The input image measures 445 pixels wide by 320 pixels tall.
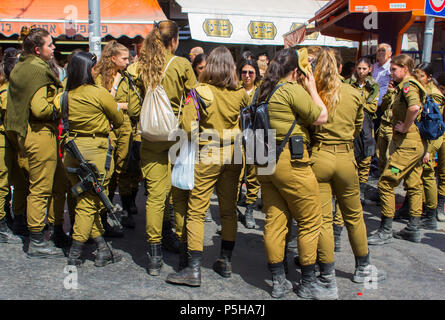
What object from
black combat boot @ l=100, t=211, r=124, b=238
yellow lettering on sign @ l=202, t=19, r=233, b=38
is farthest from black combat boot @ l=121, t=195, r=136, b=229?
yellow lettering on sign @ l=202, t=19, r=233, b=38

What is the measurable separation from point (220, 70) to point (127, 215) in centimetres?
240

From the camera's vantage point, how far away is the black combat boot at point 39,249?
4.26 metres

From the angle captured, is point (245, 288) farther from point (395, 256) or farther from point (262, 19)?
point (262, 19)

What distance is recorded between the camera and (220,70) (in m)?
3.60

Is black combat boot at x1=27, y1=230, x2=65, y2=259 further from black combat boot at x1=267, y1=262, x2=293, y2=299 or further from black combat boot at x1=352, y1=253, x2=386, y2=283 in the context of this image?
black combat boot at x1=352, y1=253, x2=386, y2=283

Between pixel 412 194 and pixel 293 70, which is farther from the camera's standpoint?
pixel 412 194

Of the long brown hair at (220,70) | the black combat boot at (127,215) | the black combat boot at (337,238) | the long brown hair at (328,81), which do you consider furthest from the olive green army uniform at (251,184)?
the long brown hair at (328,81)

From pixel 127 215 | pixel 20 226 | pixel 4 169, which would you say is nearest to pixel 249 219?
pixel 127 215

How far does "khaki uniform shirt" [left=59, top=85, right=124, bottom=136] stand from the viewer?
3820 mm

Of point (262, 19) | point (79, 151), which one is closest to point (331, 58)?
point (79, 151)

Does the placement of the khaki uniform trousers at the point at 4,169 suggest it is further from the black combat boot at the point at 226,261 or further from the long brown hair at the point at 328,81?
the long brown hair at the point at 328,81

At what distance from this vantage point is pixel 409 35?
10805mm

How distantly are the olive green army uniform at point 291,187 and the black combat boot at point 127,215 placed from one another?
7.02 ft
